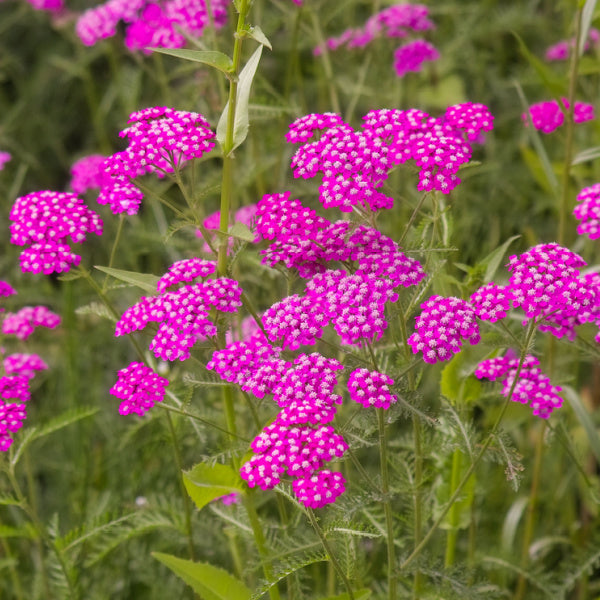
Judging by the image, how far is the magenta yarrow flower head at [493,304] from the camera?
2162 millimetres

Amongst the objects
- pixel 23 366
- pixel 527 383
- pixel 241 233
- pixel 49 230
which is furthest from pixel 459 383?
pixel 23 366

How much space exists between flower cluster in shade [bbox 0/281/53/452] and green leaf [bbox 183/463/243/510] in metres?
0.48

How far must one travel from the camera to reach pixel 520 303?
2113mm

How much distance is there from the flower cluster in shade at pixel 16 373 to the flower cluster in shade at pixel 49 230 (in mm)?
330

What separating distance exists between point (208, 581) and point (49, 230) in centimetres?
102

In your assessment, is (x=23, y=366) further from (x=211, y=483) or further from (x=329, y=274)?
(x=329, y=274)

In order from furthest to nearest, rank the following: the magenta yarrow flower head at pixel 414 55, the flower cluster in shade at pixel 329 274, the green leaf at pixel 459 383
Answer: the magenta yarrow flower head at pixel 414 55 < the green leaf at pixel 459 383 < the flower cluster in shade at pixel 329 274

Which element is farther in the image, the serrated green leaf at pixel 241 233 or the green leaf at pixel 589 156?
the green leaf at pixel 589 156

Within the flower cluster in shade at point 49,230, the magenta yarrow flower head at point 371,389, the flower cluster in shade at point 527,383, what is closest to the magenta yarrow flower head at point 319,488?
the magenta yarrow flower head at point 371,389

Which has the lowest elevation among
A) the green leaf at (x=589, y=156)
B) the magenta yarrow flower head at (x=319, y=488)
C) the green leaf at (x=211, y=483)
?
the green leaf at (x=211, y=483)

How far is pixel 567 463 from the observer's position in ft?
13.1

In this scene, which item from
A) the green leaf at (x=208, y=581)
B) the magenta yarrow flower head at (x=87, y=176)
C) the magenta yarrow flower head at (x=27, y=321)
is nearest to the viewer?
the green leaf at (x=208, y=581)

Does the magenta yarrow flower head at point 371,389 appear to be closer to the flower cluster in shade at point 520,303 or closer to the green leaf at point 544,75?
the flower cluster in shade at point 520,303

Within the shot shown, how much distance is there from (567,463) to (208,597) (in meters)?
2.13
